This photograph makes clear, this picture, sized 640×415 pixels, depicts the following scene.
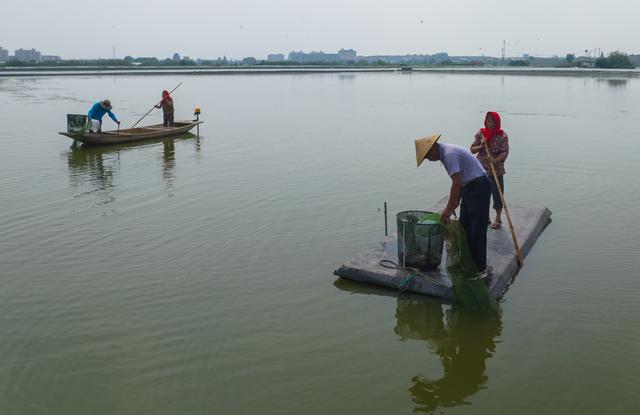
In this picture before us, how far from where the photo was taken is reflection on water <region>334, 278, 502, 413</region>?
471 cm

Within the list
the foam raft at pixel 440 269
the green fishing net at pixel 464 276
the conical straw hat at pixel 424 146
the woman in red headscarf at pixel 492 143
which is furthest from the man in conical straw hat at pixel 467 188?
the woman in red headscarf at pixel 492 143

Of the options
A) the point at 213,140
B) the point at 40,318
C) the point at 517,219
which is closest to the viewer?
the point at 40,318

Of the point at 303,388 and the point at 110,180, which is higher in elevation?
the point at 110,180

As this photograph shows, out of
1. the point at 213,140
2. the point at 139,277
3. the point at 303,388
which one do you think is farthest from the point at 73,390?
the point at 213,140

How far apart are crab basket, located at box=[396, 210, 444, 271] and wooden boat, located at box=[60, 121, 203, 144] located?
1195 cm

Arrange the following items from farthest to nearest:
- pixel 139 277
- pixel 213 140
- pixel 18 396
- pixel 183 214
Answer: pixel 213 140 < pixel 183 214 < pixel 139 277 < pixel 18 396

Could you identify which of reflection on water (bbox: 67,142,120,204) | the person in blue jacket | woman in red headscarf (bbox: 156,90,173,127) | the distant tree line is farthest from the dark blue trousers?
the distant tree line

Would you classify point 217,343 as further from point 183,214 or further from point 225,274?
point 183,214

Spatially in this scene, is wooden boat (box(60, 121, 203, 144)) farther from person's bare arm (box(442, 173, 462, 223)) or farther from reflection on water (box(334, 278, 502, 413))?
person's bare arm (box(442, 173, 462, 223))

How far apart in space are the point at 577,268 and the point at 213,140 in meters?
12.8

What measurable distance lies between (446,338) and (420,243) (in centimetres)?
104

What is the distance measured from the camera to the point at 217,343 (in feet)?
17.6

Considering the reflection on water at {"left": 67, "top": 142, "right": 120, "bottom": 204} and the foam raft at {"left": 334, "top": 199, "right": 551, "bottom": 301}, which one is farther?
the reflection on water at {"left": 67, "top": 142, "right": 120, "bottom": 204}

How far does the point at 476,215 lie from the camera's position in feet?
19.6
